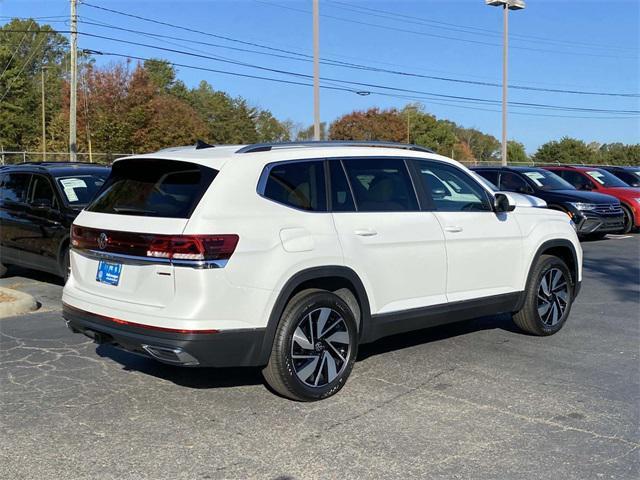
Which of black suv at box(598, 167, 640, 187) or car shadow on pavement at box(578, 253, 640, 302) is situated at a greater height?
black suv at box(598, 167, 640, 187)

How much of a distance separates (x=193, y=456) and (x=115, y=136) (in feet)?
131

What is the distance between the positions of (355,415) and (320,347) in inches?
20.8

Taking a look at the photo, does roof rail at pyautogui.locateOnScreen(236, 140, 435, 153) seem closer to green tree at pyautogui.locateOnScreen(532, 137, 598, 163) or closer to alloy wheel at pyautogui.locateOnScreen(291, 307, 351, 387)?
alloy wheel at pyautogui.locateOnScreen(291, 307, 351, 387)

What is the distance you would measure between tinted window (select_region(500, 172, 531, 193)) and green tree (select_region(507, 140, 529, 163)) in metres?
70.6

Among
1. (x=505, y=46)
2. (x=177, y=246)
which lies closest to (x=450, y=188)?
(x=177, y=246)

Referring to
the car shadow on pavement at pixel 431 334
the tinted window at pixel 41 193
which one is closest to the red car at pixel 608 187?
the car shadow on pavement at pixel 431 334

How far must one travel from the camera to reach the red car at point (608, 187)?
1708 centimetres

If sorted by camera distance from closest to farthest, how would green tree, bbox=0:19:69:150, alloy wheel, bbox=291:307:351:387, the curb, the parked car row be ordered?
alloy wheel, bbox=291:307:351:387 → the curb → the parked car row → green tree, bbox=0:19:69:150

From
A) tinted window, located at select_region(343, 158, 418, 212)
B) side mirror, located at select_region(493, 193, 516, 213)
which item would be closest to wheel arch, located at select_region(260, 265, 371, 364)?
tinted window, located at select_region(343, 158, 418, 212)

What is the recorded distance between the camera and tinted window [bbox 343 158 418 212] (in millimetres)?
5137

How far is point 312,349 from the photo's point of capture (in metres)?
4.68

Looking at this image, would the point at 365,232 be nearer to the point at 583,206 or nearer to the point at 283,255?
the point at 283,255

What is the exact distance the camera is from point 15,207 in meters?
9.45

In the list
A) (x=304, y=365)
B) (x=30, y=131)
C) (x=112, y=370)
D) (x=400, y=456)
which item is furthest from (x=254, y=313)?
(x=30, y=131)
